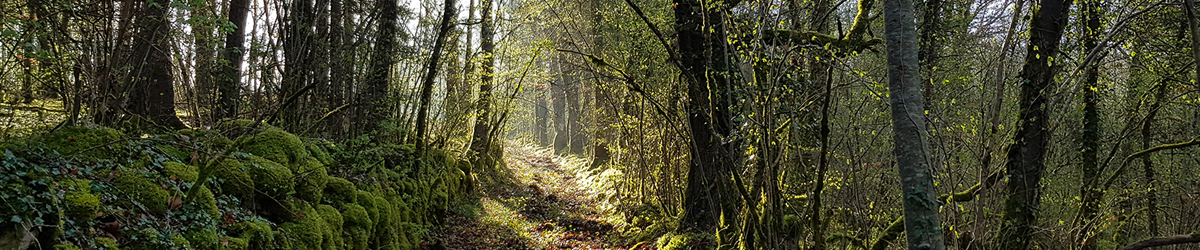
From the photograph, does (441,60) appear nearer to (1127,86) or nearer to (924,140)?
(924,140)

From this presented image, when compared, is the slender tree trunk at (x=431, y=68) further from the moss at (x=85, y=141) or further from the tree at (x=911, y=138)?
the tree at (x=911, y=138)

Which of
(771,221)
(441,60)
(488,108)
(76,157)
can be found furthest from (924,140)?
(488,108)

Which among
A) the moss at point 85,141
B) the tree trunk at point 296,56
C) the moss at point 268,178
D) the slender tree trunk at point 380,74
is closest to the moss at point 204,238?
the moss at point 85,141

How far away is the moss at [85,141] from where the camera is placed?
3184mm

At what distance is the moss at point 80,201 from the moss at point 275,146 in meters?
1.68

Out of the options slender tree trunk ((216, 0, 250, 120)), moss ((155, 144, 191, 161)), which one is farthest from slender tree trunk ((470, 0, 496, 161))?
moss ((155, 144, 191, 161))

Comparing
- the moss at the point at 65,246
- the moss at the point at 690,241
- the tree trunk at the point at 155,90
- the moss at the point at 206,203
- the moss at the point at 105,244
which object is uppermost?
the tree trunk at the point at 155,90

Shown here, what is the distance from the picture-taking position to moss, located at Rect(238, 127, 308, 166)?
453cm

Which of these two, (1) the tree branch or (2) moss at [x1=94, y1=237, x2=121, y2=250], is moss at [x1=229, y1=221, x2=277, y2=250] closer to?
(2) moss at [x1=94, y1=237, x2=121, y2=250]

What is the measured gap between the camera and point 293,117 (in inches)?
248

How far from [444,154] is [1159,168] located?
33.2 ft

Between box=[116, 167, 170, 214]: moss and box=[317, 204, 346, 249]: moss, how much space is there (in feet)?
3.91

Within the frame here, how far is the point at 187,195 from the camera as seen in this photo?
3254mm

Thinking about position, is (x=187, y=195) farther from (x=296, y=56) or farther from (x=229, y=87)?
(x=229, y=87)
